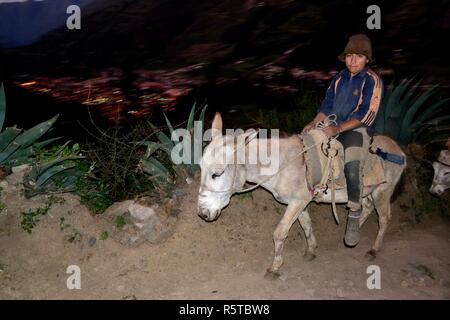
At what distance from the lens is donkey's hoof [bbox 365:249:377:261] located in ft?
15.6

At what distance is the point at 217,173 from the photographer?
3.53 m

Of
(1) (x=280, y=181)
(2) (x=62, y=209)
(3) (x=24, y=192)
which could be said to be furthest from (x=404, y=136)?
(3) (x=24, y=192)

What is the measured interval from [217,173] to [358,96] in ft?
6.41

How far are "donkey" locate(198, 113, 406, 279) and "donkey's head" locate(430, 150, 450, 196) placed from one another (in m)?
0.84

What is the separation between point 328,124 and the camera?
410 cm

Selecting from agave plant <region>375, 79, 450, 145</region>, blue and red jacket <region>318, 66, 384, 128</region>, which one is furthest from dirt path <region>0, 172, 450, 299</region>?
agave plant <region>375, 79, 450, 145</region>

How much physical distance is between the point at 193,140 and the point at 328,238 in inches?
102

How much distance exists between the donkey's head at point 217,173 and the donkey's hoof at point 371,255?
2381 mm

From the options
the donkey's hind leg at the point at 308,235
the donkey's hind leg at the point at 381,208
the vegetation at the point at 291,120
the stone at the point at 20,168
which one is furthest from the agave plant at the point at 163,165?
the donkey's hind leg at the point at 381,208

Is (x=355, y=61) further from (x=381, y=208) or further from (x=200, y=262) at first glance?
(x=200, y=262)

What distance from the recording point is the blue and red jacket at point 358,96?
158 inches

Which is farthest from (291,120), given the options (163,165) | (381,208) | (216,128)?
(216,128)

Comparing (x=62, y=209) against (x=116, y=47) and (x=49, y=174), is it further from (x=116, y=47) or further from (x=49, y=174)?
(x=116, y=47)

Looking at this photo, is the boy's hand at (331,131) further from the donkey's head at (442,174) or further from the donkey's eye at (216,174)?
the donkey's head at (442,174)
